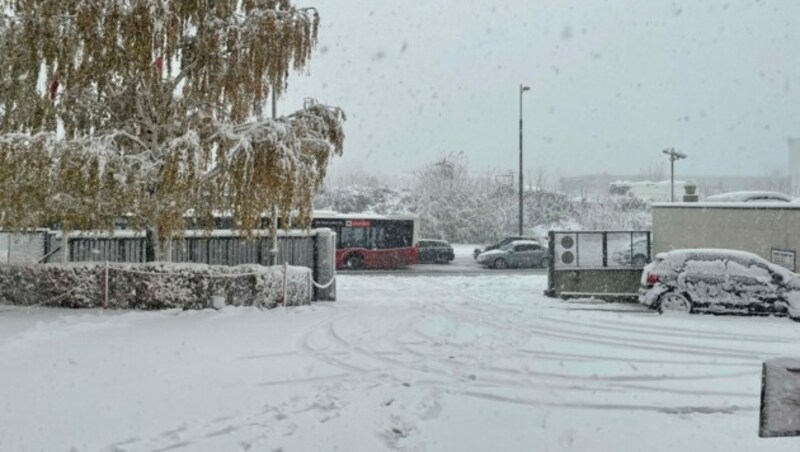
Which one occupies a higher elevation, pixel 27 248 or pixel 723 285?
pixel 27 248

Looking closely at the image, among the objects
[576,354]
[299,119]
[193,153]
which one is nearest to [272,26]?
[299,119]

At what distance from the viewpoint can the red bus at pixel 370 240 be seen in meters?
28.9

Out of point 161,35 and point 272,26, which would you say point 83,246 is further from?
point 272,26

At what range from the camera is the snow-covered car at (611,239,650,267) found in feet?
59.7

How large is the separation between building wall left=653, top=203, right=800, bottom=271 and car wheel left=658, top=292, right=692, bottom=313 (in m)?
3.24

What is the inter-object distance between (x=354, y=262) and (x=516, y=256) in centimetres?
755

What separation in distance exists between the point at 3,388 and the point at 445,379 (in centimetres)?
483

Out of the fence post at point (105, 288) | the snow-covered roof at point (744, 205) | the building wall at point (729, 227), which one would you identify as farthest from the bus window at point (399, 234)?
the fence post at point (105, 288)

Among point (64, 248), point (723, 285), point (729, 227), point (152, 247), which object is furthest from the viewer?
point (729, 227)

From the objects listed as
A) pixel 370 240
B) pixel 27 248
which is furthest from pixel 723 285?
pixel 370 240

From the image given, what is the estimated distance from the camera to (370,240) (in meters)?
29.2

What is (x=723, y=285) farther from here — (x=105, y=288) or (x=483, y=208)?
(x=483, y=208)

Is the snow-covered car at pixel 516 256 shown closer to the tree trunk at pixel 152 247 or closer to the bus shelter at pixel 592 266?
the bus shelter at pixel 592 266

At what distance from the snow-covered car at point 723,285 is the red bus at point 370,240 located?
16077 millimetres
